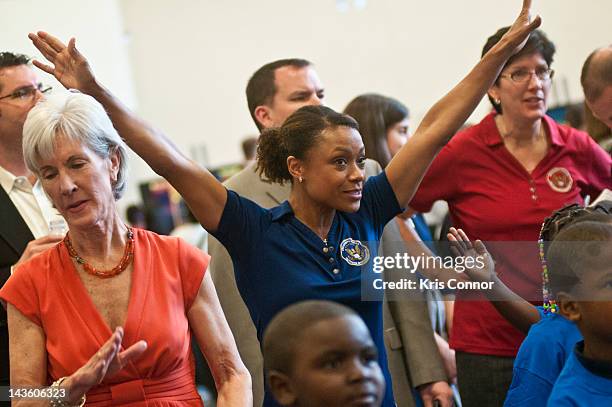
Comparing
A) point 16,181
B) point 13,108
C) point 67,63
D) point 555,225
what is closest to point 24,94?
point 13,108

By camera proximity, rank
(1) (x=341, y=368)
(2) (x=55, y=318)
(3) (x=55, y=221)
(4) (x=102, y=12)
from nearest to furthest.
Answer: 1. (1) (x=341, y=368)
2. (2) (x=55, y=318)
3. (3) (x=55, y=221)
4. (4) (x=102, y=12)

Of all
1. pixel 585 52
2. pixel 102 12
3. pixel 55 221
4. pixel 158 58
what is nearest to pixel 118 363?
pixel 55 221

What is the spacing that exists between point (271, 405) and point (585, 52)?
28.3 feet

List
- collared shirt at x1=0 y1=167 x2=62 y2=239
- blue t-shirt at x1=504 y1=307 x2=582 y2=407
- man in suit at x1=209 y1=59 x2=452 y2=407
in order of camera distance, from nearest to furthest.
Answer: blue t-shirt at x1=504 y1=307 x2=582 y2=407 → man in suit at x1=209 y1=59 x2=452 y2=407 → collared shirt at x1=0 y1=167 x2=62 y2=239

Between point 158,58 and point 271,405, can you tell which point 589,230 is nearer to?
point 271,405

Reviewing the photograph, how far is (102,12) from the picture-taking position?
26.2ft

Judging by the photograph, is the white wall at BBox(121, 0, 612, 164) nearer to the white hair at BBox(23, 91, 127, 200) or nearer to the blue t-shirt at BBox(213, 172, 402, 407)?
the blue t-shirt at BBox(213, 172, 402, 407)

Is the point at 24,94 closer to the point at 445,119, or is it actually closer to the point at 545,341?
the point at 445,119

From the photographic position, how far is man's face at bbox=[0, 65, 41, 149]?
2904 millimetres

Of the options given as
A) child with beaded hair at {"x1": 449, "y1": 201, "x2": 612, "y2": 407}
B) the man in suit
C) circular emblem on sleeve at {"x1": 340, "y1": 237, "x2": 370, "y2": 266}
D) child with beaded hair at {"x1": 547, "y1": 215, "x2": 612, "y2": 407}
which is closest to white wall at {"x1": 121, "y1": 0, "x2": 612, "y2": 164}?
the man in suit

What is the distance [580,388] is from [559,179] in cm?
108

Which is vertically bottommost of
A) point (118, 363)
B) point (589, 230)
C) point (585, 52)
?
→ point (118, 363)

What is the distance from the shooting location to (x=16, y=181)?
9.32 ft

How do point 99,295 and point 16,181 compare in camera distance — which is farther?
point 16,181
